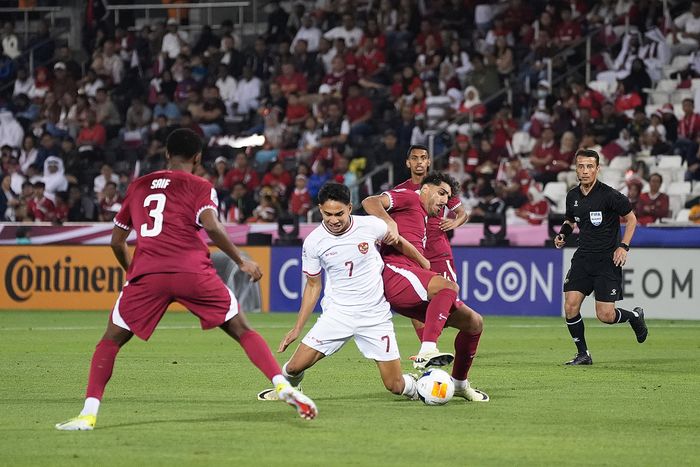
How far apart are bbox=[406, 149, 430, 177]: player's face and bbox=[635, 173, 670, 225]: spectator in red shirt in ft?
33.2

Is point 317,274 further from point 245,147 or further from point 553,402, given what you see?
point 245,147

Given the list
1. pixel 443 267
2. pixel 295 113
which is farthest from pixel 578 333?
pixel 295 113

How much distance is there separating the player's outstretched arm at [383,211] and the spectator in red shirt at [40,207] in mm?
15800

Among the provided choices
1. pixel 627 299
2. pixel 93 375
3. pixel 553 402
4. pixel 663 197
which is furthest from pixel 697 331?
pixel 93 375

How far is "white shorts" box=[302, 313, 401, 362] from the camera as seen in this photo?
1024 cm

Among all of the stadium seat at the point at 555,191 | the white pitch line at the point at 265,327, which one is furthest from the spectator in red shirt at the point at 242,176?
the white pitch line at the point at 265,327

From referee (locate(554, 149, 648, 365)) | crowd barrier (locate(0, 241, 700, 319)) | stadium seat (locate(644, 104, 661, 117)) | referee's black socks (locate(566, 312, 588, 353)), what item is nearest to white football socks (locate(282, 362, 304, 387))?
referee's black socks (locate(566, 312, 588, 353))

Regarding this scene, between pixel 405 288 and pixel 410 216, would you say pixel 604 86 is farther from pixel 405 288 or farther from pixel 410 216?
pixel 405 288

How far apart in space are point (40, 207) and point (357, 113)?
263 inches

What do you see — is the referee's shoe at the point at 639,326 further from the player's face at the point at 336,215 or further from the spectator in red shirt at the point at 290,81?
the spectator in red shirt at the point at 290,81

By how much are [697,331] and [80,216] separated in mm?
12805

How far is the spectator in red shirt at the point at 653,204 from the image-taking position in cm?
2262

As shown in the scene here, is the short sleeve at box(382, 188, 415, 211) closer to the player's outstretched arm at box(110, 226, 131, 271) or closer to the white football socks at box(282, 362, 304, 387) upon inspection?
the white football socks at box(282, 362, 304, 387)

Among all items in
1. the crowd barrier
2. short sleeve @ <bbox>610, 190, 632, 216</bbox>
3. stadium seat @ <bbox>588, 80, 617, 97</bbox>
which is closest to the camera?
short sleeve @ <bbox>610, 190, 632, 216</bbox>
